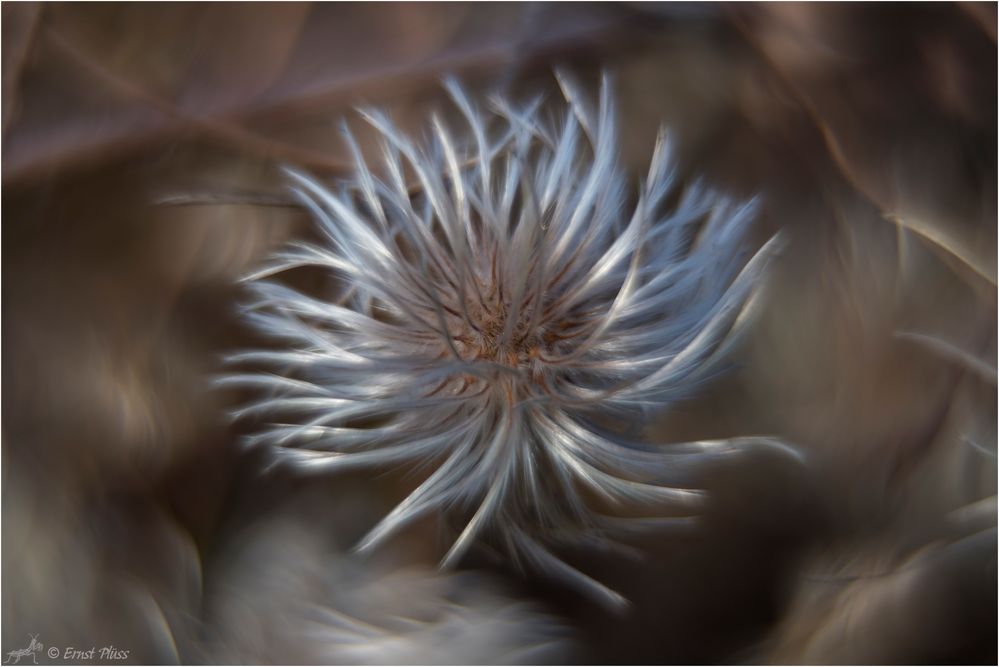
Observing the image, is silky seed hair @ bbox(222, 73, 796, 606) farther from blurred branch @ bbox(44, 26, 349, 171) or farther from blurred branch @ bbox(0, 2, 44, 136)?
blurred branch @ bbox(0, 2, 44, 136)

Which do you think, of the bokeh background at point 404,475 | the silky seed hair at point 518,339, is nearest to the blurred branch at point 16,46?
the bokeh background at point 404,475

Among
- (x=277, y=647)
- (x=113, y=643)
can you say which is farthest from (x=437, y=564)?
(x=113, y=643)

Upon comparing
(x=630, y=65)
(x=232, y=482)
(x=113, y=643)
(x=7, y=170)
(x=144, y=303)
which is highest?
(x=630, y=65)

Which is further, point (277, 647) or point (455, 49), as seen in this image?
point (455, 49)

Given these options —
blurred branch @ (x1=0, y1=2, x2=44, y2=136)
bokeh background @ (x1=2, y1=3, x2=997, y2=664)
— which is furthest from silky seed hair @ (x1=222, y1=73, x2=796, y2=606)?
blurred branch @ (x1=0, y1=2, x2=44, y2=136)

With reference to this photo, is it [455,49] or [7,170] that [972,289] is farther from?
[7,170]

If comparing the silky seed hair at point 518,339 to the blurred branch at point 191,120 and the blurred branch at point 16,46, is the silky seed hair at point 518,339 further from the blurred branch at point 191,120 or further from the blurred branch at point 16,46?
the blurred branch at point 16,46
